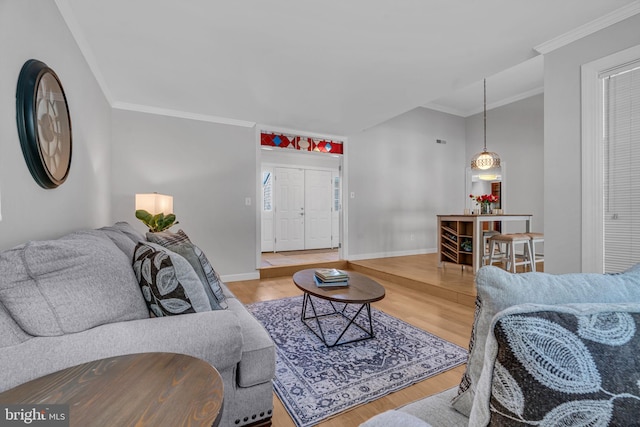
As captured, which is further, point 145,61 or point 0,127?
point 145,61

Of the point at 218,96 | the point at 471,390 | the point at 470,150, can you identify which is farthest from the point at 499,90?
the point at 471,390

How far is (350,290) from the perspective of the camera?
2.25 m

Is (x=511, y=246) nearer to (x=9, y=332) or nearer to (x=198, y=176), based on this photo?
(x=198, y=176)

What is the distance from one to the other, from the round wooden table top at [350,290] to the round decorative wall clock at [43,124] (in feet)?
5.87

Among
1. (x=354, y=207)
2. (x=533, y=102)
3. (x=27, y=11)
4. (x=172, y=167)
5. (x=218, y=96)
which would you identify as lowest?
(x=354, y=207)

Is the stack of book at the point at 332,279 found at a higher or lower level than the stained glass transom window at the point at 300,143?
lower

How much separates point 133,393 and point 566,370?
908 millimetres

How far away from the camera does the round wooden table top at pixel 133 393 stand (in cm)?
60

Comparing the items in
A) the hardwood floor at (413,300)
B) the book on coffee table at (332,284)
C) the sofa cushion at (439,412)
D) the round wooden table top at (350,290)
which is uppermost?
the sofa cushion at (439,412)

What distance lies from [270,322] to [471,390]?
2.22 metres

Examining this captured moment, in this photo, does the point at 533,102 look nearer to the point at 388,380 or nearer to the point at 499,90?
the point at 499,90

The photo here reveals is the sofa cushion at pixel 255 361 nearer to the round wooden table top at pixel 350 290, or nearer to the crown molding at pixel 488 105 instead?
the round wooden table top at pixel 350 290

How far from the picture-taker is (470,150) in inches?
256

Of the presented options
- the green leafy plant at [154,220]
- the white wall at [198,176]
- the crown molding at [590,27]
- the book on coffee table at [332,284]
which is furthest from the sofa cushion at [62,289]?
the crown molding at [590,27]
